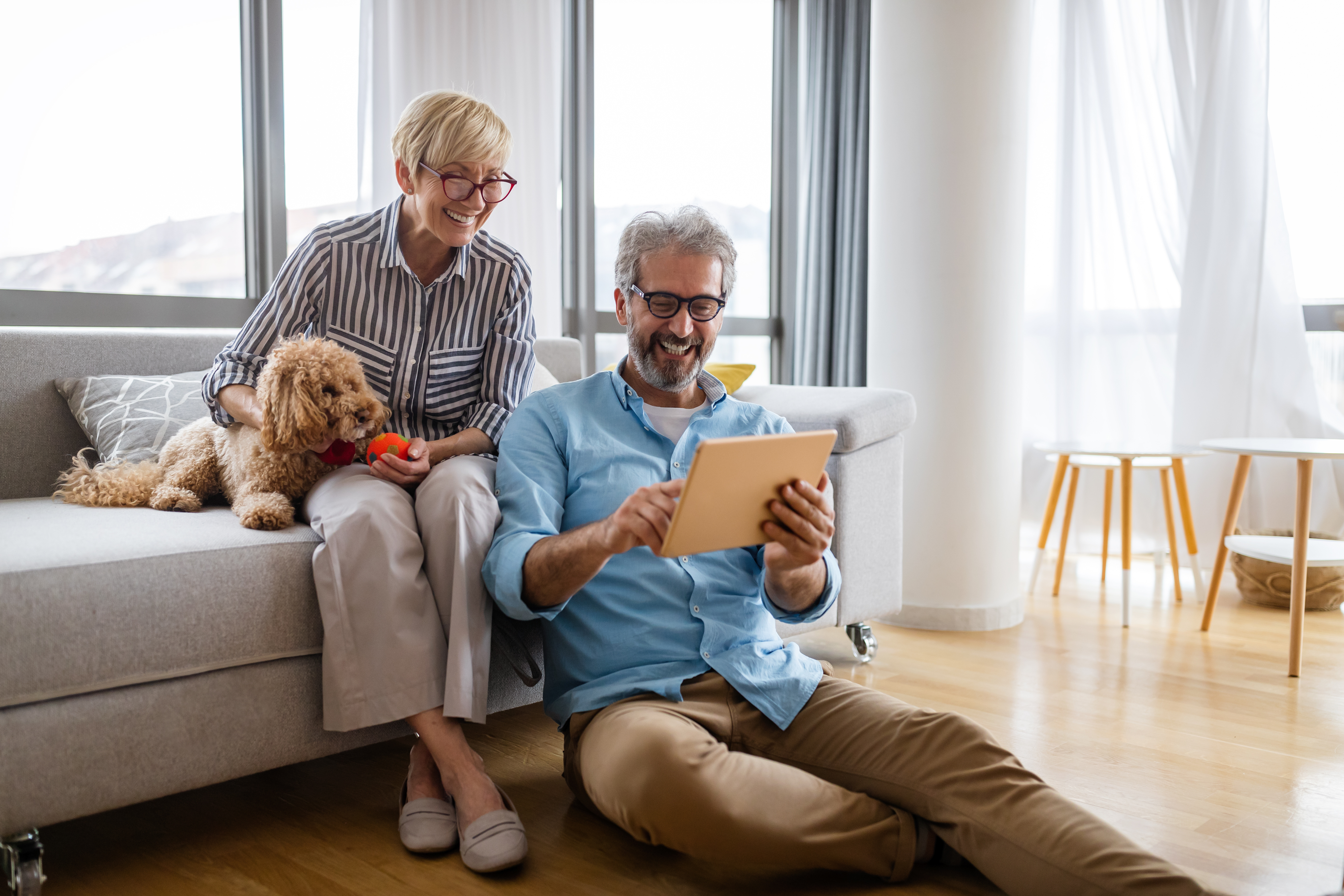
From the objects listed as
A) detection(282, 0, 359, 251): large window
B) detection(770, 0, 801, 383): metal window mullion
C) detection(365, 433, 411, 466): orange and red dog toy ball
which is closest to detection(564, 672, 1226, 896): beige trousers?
detection(365, 433, 411, 466): orange and red dog toy ball

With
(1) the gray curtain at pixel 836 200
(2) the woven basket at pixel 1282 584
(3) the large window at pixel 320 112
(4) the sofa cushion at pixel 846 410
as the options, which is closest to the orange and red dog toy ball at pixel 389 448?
(4) the sofa cushion at pixel 846 410

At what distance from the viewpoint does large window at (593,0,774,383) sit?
4031mm

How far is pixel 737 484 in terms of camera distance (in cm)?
124

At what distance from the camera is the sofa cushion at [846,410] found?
2457mm

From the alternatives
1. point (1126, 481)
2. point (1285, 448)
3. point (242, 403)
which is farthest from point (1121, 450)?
point (242, 403)

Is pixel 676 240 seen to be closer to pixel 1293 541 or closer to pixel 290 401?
pixel 290 401

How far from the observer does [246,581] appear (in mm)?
1542

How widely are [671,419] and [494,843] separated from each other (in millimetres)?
703

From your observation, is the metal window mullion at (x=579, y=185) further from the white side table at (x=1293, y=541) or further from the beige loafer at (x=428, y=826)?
the beige loafer at (x=428, y=826)

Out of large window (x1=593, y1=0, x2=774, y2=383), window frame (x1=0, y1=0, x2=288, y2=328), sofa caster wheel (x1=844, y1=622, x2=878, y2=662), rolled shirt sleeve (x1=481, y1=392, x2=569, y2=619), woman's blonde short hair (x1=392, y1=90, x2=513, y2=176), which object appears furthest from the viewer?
large window (x1=593, y1=0, x2=774, y2=383)

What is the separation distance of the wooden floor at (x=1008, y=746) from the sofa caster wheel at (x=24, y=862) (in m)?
0.10

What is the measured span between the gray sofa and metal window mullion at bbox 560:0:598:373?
2120mm

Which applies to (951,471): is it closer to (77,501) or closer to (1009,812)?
(1009,812)

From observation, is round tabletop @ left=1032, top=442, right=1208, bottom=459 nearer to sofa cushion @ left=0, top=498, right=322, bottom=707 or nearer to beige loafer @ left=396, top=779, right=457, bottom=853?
beige loafer @ left=396, top=779, right=457, bottom=853
